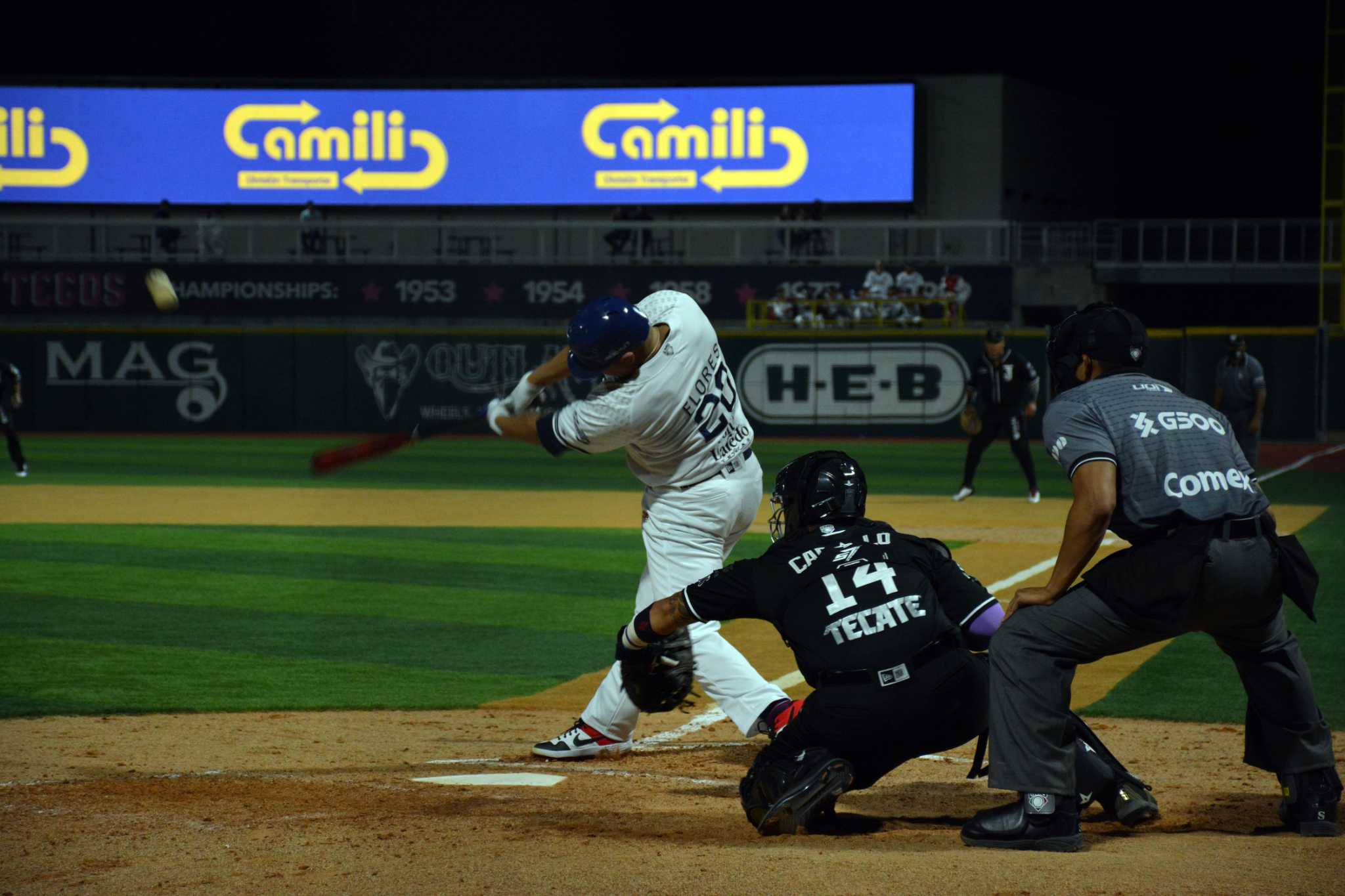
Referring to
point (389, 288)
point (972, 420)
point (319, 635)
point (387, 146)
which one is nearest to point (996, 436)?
point (972, 420)

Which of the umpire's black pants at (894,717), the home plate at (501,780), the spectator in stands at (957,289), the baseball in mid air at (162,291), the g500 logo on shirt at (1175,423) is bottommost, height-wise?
the home plate at (501,780)

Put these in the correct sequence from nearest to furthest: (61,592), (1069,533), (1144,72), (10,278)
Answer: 1. (1069,533)
2. (61,592)
3. (10,278)
4. (1144,72)

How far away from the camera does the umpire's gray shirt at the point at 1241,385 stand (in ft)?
66.6

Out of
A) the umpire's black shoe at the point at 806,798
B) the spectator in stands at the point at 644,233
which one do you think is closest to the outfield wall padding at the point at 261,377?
the spectator in stands at the point at 644,233

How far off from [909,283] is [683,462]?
27.6 meters

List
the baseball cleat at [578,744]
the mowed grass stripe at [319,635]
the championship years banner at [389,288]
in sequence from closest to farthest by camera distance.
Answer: the baseball cleat at [578,744] → the mowed grass stripe at [319,635] → the championship years banner at [389,288]

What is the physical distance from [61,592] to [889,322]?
22.7 meters

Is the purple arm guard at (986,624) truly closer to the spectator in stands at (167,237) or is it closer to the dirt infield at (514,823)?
the dirt infield at (514,823)

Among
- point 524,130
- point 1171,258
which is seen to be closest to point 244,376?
point 524,130

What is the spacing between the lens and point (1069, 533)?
477 cm

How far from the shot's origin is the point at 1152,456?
478 centimetres

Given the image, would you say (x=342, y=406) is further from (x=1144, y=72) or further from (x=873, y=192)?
(x=1144, y=72)

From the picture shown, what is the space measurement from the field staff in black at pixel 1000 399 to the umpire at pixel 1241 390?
321cm

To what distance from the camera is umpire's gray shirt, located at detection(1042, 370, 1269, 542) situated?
4.77m
